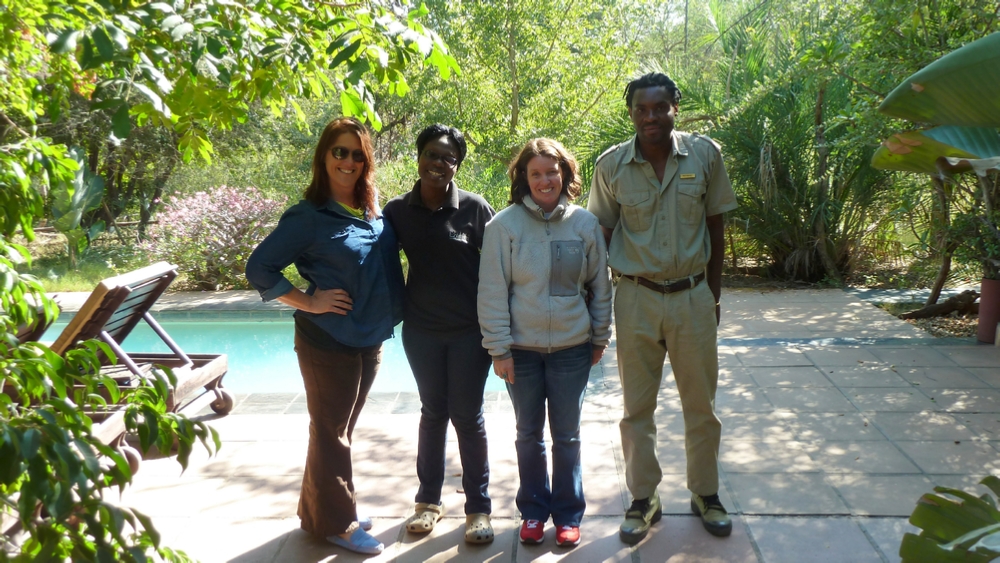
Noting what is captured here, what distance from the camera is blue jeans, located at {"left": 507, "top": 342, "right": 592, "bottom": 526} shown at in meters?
2.95

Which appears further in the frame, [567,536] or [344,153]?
[567,536]

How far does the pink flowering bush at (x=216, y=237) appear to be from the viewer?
10.7 meters

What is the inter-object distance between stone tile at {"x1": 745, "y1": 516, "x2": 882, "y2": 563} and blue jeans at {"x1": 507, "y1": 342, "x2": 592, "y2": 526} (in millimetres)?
720

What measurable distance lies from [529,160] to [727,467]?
1888 mm

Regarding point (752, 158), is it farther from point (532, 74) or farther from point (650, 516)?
point (650, 516)

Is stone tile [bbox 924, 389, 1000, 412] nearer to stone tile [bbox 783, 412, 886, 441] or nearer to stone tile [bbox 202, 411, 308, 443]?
stone tile [bbox 783, 412, 886, 441]

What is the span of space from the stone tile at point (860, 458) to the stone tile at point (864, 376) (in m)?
1.18

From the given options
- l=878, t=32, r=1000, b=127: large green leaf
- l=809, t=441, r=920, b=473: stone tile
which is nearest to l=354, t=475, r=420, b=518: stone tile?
l=809, t=441, r=920, b=473: stone tile

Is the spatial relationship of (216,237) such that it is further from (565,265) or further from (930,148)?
(930,148)

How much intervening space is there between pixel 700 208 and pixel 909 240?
25.4 feet

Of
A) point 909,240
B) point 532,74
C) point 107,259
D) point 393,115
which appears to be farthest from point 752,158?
point 107,259

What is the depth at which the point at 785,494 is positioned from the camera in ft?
11.3

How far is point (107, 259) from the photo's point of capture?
13.1m

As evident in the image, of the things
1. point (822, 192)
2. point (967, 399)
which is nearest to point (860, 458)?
point (967, 399)
